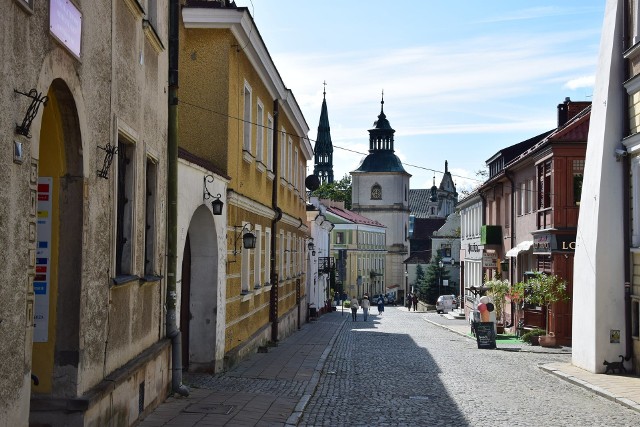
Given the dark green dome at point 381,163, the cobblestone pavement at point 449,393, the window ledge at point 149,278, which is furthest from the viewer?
the dark green dome at point 381,163

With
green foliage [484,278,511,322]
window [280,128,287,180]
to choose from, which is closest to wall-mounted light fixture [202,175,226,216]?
window [280,128,287,180]

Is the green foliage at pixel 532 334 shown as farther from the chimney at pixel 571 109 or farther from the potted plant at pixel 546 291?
the chimney at pixel 571 109

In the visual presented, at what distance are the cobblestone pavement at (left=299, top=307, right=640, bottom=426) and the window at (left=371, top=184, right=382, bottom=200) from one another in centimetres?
9086

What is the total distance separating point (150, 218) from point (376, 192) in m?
105

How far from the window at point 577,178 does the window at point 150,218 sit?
58.2 feet

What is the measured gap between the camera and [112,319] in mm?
9359

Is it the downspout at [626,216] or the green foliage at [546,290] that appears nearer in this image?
the downspout at [626,216]

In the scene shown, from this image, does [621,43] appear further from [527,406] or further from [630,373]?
[527,406]

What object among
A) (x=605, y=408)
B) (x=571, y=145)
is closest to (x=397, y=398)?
(x=605, y=408)

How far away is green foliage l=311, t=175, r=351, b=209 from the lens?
407ft

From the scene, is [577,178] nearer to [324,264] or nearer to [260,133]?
[260,133]

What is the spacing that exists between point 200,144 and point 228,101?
0.97 meters

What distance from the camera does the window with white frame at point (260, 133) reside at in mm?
20844

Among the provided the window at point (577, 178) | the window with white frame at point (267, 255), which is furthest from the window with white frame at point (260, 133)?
the window at point (577, 178)
